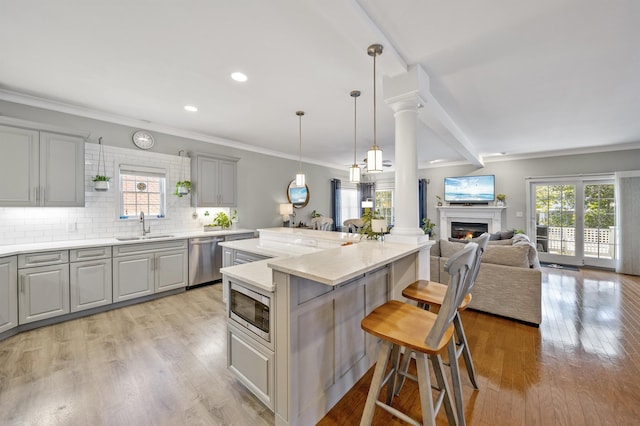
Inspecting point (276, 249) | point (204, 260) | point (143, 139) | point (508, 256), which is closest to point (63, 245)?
point (204, 260)

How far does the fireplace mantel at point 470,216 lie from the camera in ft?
21.0

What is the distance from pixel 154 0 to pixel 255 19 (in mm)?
643

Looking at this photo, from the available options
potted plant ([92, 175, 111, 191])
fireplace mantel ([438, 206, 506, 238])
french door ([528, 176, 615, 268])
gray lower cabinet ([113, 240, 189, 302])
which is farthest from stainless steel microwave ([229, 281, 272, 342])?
french door ([528, 176, 615, 268])

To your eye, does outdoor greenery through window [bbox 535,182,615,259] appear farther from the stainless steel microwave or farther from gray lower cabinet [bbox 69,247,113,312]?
→ gray lower cabinet [bbox 69,247,113,312]

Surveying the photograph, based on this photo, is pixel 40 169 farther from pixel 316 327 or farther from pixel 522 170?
pixel 522 170

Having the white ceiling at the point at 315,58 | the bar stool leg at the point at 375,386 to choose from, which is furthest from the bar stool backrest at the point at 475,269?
the white ceiling at the point at 315,58

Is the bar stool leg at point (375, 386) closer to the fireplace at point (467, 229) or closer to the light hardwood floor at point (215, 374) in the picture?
the light hardwood floor at point (215, 374)

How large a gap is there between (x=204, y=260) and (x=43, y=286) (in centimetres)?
182

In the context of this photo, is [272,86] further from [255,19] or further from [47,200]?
[47,200]

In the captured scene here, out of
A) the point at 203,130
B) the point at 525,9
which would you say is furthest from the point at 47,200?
the point at 525,9

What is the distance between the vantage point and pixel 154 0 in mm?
1706

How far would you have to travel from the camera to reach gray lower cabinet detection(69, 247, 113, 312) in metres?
3.06

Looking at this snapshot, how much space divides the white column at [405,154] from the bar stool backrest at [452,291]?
1177mm

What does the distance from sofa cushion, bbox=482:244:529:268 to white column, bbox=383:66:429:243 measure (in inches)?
54.1
